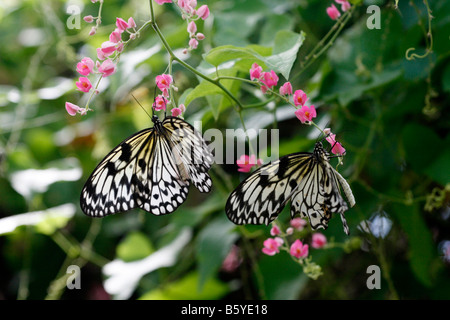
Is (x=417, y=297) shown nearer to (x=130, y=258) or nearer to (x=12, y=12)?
(x=130, y=258)

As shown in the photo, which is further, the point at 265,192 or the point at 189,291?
the point at 189,291

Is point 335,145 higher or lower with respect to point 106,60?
lower

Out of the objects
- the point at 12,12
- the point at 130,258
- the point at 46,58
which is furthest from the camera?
the point at 46,58

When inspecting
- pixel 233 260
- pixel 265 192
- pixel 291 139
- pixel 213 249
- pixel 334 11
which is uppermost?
pixel 334 11

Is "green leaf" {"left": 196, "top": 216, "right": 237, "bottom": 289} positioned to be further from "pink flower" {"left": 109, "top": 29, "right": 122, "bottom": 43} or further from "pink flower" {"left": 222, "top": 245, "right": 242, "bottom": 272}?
"pink flower" {"left": 109, "top": 29, "right": 122, "bottom": 43}

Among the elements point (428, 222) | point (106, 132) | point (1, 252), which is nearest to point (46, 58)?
point (106, 132)

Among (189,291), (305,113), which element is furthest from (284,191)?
(189,291)

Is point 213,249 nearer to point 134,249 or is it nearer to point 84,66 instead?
point 134,249
